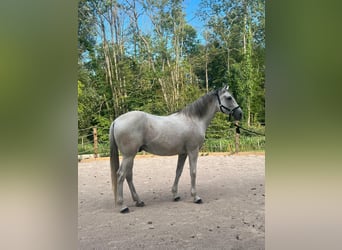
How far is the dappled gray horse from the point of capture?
2285 millimetres

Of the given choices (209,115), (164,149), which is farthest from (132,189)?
(209,115)

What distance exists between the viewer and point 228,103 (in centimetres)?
236

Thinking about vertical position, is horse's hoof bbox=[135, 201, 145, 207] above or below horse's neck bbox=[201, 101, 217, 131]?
below

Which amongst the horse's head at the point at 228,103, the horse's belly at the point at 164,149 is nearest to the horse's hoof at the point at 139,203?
the horse's belly at the point at 164,149

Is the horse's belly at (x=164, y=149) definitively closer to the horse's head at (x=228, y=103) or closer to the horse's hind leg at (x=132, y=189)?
the horse's hind leg at (x=132, y=189)

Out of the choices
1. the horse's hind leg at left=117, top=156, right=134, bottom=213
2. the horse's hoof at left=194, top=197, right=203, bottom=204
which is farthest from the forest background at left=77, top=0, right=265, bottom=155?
the horse's hoof at left=194, top=197, right=203, bottom=204

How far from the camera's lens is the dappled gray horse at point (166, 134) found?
7.50 ft

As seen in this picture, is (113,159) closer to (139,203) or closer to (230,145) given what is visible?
(139,203)

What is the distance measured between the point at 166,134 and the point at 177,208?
1.73 ft

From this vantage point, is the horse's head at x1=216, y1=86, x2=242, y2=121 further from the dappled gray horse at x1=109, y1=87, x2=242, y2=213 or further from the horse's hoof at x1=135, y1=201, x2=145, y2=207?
the horse's hoof at x1=135, y1=201, x2=145, y2=207
